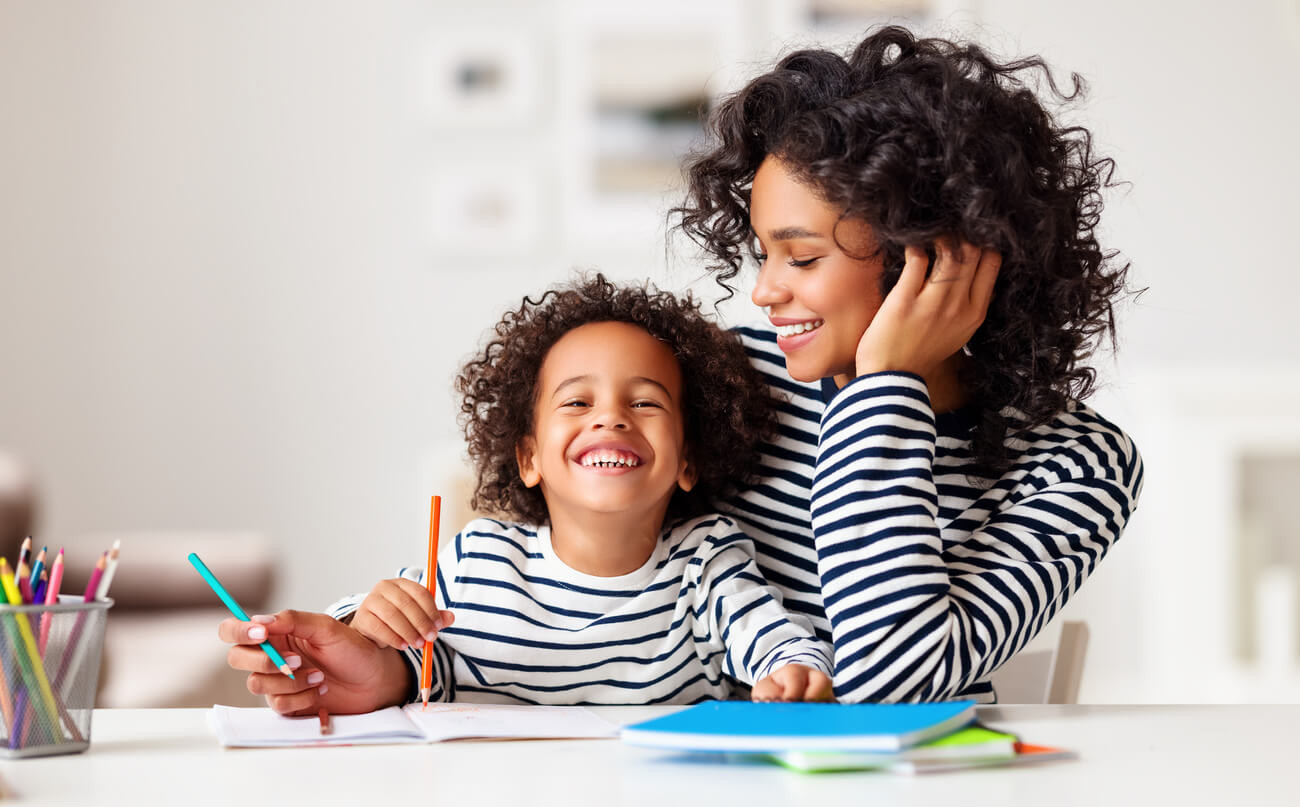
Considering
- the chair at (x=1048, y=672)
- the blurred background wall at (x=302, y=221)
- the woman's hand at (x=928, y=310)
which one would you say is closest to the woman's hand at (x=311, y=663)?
the woman's hand at (x=928, y=310)

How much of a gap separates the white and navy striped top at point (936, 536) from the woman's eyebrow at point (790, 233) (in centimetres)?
14

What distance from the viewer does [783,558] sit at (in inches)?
45.4

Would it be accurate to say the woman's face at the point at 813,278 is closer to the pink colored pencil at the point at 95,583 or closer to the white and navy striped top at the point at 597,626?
the white and navy striped top at the point at 597,626

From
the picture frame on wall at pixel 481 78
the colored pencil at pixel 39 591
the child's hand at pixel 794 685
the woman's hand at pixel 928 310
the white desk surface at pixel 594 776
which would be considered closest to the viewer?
the white desk surface at pixel 594 776

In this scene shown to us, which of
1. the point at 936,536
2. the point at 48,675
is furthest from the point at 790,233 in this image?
the point at 48,675

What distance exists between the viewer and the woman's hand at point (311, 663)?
889mm

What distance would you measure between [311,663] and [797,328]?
1.62ft

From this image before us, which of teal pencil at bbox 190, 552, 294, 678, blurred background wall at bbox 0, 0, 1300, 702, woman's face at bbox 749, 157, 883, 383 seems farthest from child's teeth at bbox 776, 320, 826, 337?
blurred background wall at bbox 0, 0, 1300, 702

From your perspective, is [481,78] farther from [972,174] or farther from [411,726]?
[411,726]

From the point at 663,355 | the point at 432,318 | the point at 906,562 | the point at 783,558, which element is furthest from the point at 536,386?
the point at 432,318

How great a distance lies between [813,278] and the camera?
1.04 m

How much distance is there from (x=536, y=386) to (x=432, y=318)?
2.69 m

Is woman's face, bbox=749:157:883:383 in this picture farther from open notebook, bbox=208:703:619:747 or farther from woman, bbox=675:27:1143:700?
open notebook, bbox=208:703:619:747

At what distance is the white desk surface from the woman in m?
0.14
